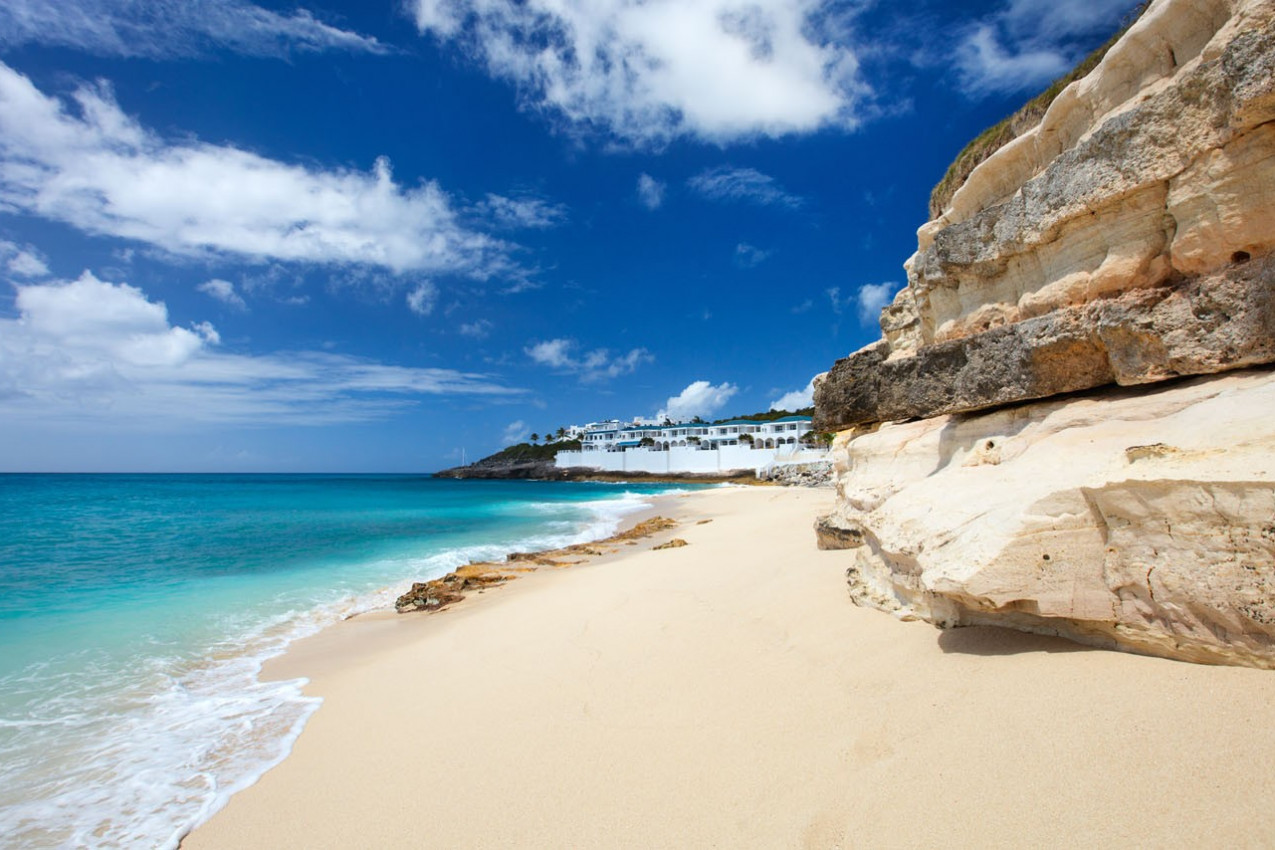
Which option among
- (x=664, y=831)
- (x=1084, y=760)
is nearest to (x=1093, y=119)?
(x=1084, y=760)

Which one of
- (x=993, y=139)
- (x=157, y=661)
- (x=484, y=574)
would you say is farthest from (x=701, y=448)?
(x=157, y=661)

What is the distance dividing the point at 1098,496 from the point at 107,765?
7967 millimetres

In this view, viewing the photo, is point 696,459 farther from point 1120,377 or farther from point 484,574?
point 1120,377

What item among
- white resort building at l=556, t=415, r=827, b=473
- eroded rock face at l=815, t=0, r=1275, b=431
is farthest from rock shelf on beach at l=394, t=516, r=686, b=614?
white resort building at l=556, t=415, r=827, b=473

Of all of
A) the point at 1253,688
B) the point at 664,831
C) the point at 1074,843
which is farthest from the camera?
the point at 664,831

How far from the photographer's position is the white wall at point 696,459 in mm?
73656

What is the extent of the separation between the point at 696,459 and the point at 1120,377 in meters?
78.5

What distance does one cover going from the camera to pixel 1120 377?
3.90 metres

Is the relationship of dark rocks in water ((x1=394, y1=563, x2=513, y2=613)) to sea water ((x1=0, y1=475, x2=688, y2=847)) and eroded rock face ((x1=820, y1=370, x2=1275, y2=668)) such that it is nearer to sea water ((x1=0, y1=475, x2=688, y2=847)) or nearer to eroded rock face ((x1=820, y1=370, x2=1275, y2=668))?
sea water ((x1=0, y1=475, x2=688, y2=847))

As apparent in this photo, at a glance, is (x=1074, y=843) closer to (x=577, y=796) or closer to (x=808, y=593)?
(x=577, y=796)

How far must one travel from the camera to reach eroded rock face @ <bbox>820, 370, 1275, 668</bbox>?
2641mm

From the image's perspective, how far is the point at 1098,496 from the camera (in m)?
3.09

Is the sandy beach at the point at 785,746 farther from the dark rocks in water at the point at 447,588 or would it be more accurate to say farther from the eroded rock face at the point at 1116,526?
the dark rocks in water at the point at 447,588

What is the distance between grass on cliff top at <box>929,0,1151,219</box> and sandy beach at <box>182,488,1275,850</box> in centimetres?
635
